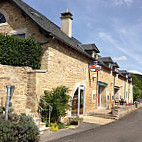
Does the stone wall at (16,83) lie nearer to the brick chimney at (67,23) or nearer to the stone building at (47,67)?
the stone building at (47,67)

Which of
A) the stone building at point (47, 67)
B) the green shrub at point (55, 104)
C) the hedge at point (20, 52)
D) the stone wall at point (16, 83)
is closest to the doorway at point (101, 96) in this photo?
the stone building at point (47, 67)

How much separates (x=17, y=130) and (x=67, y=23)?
34.8 ft

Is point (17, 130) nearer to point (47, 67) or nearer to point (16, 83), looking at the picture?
point (16, 83)

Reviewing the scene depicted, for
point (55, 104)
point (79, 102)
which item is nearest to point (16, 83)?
point (55, 104)

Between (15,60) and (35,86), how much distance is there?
1.90m

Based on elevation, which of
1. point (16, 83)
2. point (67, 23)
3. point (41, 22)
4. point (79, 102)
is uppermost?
point (67, 23)

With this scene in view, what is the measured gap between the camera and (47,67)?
9.86m

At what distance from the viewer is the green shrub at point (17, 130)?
5.64m

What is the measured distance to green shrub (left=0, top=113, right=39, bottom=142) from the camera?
5.64m

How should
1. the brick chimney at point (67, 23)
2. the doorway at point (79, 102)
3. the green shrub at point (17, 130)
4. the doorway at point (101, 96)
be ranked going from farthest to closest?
the doorway at point (101, 96) < the brick chimney at point (67, 23) < the doorway at point (79, 102) < the green shrub at point (17, 130)

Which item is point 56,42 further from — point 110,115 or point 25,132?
point 110,115

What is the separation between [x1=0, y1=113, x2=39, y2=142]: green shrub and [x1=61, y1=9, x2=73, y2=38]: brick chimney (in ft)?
31.7

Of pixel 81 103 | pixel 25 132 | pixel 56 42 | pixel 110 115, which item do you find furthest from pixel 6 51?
pixel 110 115

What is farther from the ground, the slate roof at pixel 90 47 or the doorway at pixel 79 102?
the slate roof at pixel 90 47
